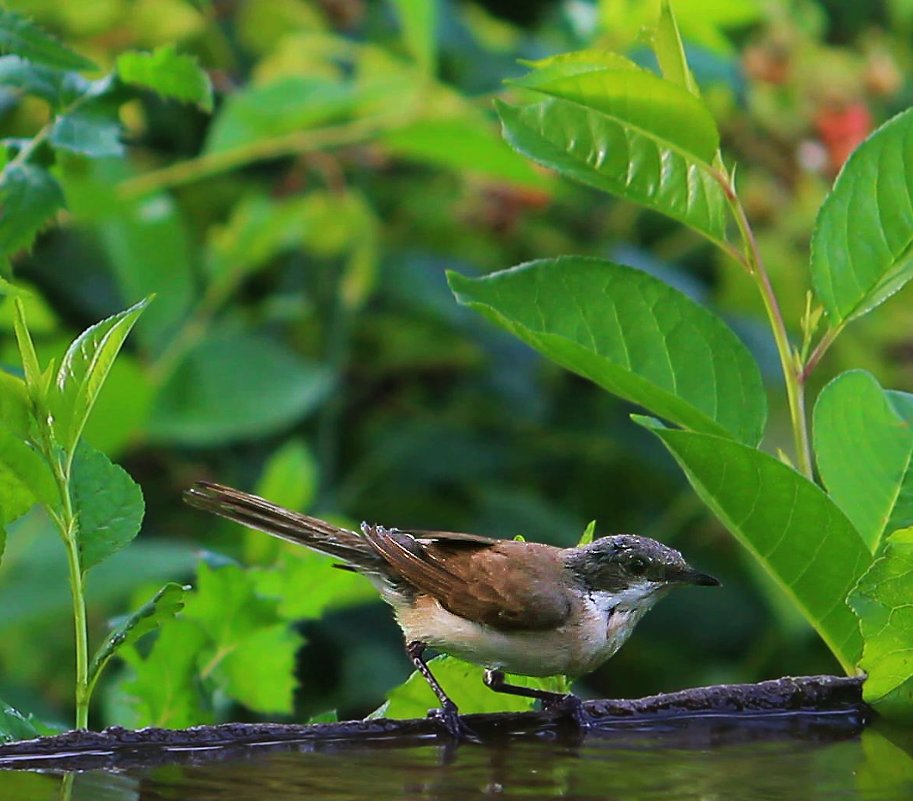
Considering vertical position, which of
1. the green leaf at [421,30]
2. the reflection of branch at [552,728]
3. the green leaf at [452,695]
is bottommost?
the green leaf at [452,695]

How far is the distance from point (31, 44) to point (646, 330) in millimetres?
874

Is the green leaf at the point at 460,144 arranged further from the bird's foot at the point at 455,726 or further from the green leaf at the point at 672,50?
the bird's foot at the point at 455,726

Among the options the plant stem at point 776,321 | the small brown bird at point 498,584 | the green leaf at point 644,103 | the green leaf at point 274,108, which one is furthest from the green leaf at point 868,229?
the green leaf at point 274,108

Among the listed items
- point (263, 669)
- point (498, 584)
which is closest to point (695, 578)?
point (498, 584)

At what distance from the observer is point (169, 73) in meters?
2.02

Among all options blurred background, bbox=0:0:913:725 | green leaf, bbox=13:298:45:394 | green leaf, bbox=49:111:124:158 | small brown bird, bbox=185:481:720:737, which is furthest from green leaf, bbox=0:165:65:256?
blurred background, bbox=0:0:913:725

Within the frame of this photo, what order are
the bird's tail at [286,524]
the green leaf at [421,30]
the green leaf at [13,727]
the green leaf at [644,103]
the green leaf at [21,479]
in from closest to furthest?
1. the green leaf at [21,479]
2. the green leaf at [13,727]
3. the green leaf at [644,103]
4. the bird's tail at [286,524]
5. the green leaf at [421,30]

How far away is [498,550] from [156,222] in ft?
6.64

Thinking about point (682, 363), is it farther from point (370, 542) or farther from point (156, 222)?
point (156, 222)

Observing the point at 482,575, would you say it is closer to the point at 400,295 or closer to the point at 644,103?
the point at 644,103

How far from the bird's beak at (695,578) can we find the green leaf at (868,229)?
730 mm

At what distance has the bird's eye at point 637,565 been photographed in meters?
2.55

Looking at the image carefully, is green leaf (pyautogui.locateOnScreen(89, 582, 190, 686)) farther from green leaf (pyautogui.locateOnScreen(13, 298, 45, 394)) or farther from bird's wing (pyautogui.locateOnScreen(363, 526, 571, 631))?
bird's wing (pyautogui.locateOnScreen(363, 526, 571, 631))

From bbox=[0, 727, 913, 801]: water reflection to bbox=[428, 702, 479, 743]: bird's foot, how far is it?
0.03m
